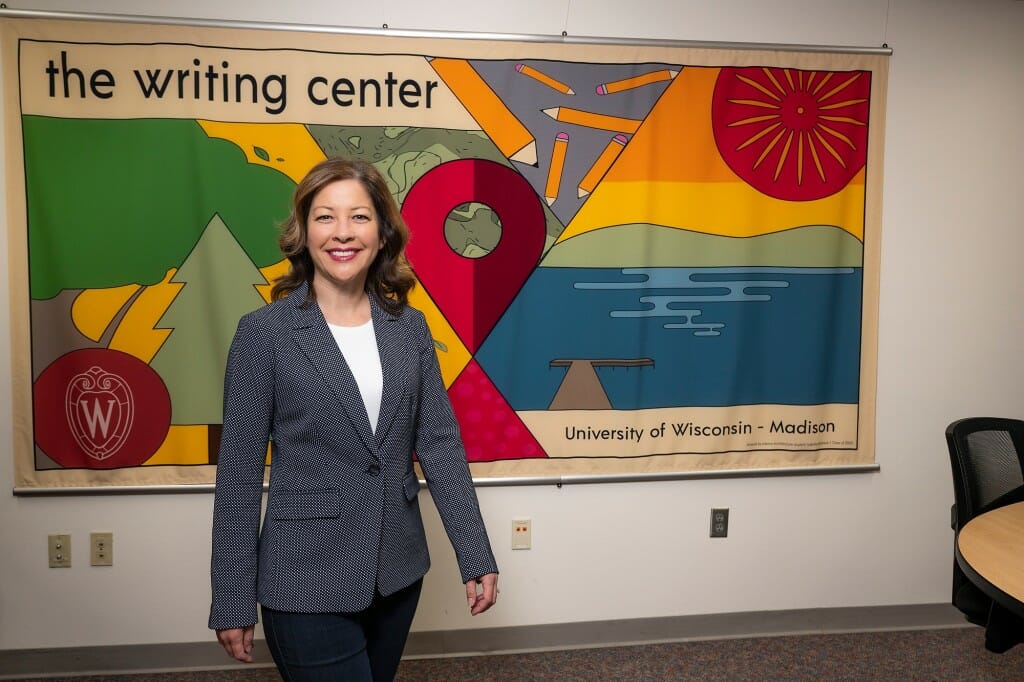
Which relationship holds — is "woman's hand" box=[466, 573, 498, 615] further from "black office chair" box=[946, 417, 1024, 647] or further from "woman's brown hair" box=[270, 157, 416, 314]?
"black office chair" box=[946, 417, 1024, 647]

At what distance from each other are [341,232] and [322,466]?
0.43m

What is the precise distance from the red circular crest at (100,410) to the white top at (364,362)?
1465 mm

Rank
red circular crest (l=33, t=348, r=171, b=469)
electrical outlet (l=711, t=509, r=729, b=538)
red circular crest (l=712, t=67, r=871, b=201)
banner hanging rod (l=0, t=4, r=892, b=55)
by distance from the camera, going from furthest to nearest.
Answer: electrical outlet (l=711, t=509, r=729, b=538) < red circular crest (l=712, t=67, r=871, b=201) < red circular crest (l=33, t=348, r=171, b=469) < banner hanging rod (l=0, t=4, r=892, b=55)

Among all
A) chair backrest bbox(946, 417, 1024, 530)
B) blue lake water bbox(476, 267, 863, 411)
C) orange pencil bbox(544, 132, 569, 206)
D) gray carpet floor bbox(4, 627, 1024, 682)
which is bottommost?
gray carpet floor bbox(4, 627, 1024, 682)

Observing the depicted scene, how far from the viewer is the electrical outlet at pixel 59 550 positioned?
2.84 m

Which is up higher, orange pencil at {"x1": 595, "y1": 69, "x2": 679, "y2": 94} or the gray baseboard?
orange pencil at {"x1": 595, "y1": 69, "x2": 679, "y2": 94}

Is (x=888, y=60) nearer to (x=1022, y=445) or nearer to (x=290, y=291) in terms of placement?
(x=1022, y=445)

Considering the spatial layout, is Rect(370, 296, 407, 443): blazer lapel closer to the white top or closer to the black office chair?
the white top

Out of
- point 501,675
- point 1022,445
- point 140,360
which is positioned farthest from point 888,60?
point 140,360

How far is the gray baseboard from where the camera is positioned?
2887mm

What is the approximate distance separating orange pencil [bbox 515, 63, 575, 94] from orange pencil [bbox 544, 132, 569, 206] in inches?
5.9

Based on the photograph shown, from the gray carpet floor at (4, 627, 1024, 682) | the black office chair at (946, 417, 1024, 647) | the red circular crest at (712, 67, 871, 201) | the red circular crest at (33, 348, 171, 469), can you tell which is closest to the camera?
the black office chair at (946, 417, 1024, 647)

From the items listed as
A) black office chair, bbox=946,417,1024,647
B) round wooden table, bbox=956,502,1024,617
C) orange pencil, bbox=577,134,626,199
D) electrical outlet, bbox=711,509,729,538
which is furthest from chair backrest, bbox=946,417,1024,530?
orange pencil, bbox=577,134,626,199

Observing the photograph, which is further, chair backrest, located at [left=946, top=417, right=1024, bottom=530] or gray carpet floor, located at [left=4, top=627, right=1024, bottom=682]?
gray carpet floor, located at [left=4, top=627, right=1024, bottom=682]
